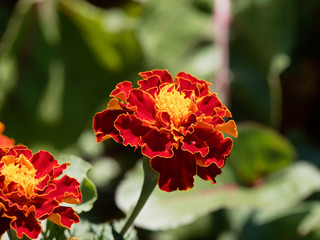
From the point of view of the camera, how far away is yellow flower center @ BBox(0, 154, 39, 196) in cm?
54

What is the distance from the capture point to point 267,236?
4.10 ft

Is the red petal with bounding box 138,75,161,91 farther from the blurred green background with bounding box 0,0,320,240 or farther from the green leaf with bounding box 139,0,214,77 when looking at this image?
the green leaf with bounding box 139,0,214,77

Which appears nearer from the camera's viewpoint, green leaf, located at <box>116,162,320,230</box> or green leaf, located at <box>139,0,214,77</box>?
green leaf, located at <box>116,162,320,230</box>

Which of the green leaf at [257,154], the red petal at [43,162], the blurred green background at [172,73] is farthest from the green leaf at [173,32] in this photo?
the red petal at [43,162]

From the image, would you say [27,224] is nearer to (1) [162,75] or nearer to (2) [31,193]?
(2) [31,193]

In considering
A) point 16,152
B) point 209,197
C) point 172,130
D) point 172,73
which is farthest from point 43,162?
point 172,73

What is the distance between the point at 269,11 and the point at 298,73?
0.30m

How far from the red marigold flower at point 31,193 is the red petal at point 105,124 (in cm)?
5

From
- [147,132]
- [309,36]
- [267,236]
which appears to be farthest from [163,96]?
[309,36]

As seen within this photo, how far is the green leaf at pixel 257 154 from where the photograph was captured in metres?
1.18

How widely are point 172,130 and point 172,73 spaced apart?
74 cm

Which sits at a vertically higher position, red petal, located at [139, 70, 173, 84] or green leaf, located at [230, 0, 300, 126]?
red petal, located at [139, 70, 173, 84]

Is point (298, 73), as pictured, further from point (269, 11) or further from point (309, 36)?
point (269, 11)

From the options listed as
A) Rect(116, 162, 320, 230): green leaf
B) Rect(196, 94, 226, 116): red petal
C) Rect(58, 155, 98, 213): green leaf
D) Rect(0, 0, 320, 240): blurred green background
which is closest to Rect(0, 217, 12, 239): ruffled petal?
Rect(58, 155, 98, 213): green leaf
